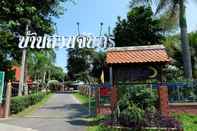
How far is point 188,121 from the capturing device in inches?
655

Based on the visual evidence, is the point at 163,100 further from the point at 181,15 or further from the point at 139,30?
the point at 139,30

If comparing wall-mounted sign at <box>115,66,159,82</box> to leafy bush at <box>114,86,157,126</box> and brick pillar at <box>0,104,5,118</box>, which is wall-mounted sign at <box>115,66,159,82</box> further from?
brick pillar at <box>0,104,5,118</box>

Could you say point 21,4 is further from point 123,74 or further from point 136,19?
point 136,19

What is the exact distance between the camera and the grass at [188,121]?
1492cm

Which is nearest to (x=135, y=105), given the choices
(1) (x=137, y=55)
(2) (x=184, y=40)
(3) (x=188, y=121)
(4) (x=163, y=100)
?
(4) (x=163, y=100)

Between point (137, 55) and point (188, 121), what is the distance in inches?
158

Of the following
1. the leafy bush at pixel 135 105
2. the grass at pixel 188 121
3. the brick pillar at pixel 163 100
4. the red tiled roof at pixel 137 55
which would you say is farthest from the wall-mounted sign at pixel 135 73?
the grass at pixel 188 121

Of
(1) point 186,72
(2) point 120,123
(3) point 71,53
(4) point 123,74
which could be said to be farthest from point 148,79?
(3) point 71,53

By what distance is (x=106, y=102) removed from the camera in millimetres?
19484

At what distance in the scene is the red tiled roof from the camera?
1761 centimetres

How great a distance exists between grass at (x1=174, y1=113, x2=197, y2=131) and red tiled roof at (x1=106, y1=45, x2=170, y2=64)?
2815 millimetres

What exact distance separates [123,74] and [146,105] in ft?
10.5

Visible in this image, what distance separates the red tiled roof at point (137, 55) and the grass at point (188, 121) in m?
2.82

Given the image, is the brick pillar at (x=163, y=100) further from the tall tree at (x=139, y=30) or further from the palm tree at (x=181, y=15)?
the tall tree at (x=139, y=30)
